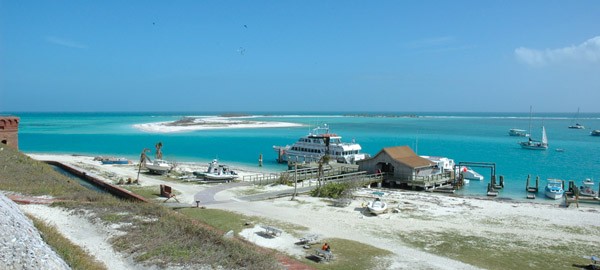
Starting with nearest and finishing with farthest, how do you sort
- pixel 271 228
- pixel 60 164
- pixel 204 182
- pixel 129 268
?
pixel 129 268, pixel 271 228, pixel 204 182, pixel 60 164

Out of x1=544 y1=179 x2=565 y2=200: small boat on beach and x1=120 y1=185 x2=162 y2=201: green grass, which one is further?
x1=544 y1=179 x2=565 y2=200: small boat on beach

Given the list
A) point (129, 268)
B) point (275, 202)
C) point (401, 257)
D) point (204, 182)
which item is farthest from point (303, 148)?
point (129, 268)

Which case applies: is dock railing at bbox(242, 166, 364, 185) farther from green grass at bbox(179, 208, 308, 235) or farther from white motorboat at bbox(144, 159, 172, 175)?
green grass at bbox(179, 208, 308, 235)

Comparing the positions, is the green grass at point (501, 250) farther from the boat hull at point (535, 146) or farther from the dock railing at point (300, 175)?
the boat hull at point (535, 146)

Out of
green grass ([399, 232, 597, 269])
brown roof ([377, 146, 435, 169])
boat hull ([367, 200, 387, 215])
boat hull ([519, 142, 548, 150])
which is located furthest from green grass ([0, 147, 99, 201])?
boat hull ([519, 142, 548, 150])

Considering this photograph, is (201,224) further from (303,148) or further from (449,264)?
(303,148)
